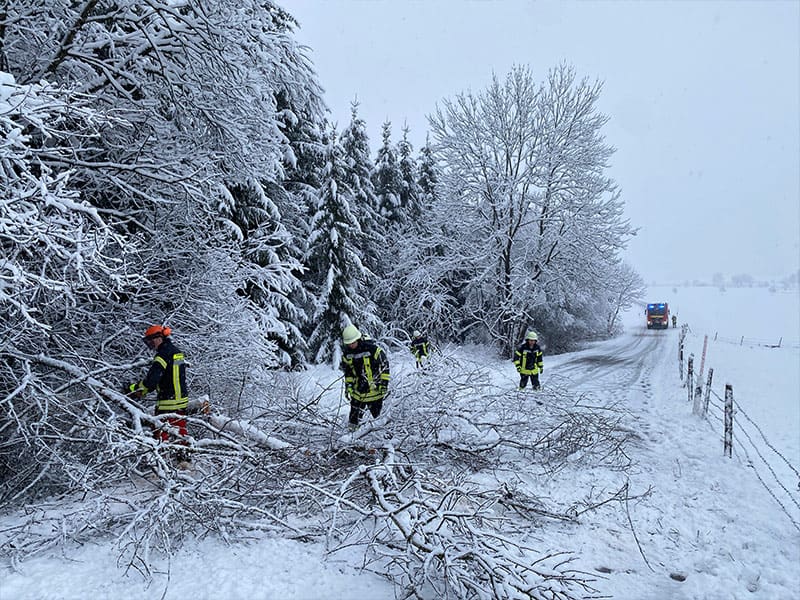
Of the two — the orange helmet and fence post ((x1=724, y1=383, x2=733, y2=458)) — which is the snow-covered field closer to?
fence post ((x1=724, y1=383, x2=733, y2=458))

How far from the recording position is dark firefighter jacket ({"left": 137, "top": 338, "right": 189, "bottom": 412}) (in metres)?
5.23

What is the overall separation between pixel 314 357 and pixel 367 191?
7906mm

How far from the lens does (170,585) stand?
3291 millimetres

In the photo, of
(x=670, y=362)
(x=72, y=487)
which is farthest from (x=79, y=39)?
(x=670, y=362)

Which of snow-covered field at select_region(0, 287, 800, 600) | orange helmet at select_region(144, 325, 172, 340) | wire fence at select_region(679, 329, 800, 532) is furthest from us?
wire fence at select_region(679, 329, 800, 532)

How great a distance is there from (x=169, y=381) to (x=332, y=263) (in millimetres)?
11621

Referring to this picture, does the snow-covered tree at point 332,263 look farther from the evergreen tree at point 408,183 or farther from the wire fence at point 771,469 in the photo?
the wire fence at point 771,469

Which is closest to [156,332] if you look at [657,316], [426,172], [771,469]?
[771,469]

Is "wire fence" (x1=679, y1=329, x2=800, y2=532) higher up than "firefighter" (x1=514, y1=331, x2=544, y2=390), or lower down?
lower down

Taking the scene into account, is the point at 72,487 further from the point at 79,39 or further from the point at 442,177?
the point at 442,177

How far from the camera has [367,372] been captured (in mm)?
6281

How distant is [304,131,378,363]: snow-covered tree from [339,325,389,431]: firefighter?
33.0 ft

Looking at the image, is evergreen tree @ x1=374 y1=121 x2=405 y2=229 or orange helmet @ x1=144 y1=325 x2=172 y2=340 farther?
evergreen tree @ x1=374 y1=121 x2=405 y2=229

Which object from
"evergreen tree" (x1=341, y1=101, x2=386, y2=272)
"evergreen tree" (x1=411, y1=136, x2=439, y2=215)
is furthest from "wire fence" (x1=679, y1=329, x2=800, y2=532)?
"evergreen tree" (x1=411, y1=136, x2=439, y2=215)
